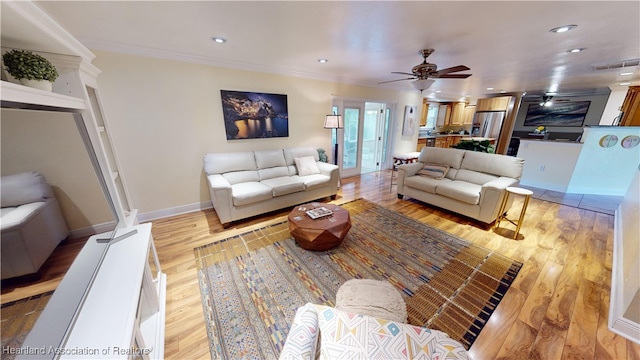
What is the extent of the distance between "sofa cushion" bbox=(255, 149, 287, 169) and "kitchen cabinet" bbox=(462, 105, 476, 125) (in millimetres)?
7490

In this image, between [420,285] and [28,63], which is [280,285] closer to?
A: [420,285]

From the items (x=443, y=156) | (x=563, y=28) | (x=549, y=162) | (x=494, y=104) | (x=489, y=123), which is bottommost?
(x=549, y=162)

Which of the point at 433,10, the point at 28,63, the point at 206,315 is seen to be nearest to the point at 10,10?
the point at 28,63

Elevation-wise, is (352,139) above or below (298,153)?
above

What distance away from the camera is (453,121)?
7762mm

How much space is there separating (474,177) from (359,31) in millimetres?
2760

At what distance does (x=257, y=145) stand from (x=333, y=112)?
180cm

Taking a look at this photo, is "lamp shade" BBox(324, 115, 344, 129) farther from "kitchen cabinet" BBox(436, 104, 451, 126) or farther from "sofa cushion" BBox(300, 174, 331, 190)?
"kitchen cabinet" BBox(436, 104, 451, 126)

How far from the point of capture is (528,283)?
189 cm

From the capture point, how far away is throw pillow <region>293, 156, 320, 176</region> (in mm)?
3643

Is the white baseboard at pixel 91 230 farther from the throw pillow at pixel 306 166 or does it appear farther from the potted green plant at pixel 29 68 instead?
the throw pillow at pixel 306 166

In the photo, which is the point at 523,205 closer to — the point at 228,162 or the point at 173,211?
the point at 228,162

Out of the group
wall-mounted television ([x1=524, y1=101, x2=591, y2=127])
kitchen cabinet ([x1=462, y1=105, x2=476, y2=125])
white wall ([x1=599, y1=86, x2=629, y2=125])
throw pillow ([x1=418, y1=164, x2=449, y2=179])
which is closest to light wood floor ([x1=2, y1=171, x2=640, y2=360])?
throw pillow ([x1=418, y1=164, x2=449, y2=179])

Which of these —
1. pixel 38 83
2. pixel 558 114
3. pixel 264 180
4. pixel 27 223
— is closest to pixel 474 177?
pixel 264 180
